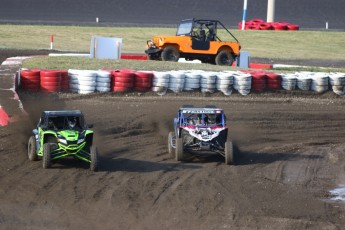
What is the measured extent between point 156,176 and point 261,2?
48.9 meters

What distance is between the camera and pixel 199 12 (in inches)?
2104

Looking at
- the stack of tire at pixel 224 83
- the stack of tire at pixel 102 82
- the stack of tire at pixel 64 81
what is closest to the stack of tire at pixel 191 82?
the stack of tire at pixel 224 83

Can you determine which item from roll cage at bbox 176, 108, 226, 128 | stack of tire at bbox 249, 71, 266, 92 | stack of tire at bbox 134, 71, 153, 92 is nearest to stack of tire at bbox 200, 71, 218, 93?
stack of tire at bbox 249, 71, 266, 92

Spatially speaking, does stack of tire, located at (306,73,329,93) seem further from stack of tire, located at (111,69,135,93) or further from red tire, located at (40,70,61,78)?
red tire, located at (40,70,61,78)

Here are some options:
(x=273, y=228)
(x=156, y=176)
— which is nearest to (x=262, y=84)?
(x=156, y=176)

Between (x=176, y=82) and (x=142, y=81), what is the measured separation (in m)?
0.85

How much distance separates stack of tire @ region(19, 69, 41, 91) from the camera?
61.7 feet

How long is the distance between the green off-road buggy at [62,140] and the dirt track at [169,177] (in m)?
0.20

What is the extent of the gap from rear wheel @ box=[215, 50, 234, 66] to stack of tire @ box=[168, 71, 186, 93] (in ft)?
20.4

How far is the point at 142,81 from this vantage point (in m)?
19.9

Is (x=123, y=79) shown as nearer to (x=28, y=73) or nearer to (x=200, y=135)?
(x=28, y=73)

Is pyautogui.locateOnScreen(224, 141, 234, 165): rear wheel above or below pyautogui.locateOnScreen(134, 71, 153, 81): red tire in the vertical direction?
below

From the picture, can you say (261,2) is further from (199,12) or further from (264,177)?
(264,177)

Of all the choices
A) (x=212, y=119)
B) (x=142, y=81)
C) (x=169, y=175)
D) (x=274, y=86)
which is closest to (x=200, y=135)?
(x=212, y=119)
